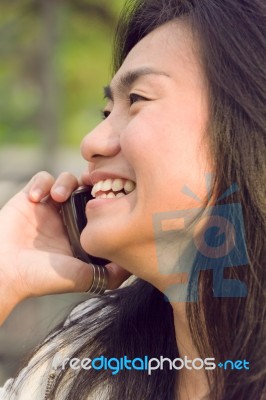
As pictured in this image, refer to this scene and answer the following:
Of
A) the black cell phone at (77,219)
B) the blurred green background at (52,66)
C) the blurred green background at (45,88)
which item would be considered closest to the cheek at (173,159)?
the black cell phone at (77,219)

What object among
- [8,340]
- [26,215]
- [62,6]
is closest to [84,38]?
[62,6]

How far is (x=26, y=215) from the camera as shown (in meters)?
2.68

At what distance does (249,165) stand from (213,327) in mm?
458

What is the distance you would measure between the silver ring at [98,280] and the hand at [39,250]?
0.05 feet

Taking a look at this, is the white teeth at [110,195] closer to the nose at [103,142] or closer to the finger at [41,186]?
the nose at [103,142]

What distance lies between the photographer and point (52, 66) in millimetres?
5855

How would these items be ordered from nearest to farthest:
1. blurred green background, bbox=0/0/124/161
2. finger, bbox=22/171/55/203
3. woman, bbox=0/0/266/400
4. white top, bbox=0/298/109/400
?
woman, bbox=0/0/266/400, white top, bbox=0/298/109/400, finger, bbox=22/171/55/203, blurred green background, bbox=0/0/124/161

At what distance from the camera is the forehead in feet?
6.65

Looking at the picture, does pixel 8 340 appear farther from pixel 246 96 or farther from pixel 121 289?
pixel 246 96

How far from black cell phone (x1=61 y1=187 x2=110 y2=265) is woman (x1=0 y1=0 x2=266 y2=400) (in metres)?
0.30

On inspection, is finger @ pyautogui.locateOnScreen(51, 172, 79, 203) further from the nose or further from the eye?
the eye

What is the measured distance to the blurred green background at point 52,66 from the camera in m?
5.86

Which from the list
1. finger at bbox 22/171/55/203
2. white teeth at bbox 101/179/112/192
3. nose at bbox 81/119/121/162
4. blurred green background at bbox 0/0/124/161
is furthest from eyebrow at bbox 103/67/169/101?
blurred green background at bbox 0/0/124/161

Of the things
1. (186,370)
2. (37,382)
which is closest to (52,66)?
(37,382)
